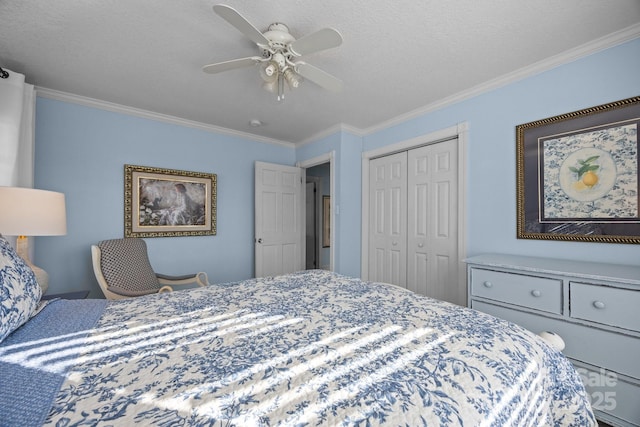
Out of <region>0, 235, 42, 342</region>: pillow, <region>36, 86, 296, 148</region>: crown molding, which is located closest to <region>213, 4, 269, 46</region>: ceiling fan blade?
<region>0, 235, 42, 342</region>: pillow

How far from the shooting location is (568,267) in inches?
71.1

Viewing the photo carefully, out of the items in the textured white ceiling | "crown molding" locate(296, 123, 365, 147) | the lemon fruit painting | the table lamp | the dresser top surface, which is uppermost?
the textured white ceiling

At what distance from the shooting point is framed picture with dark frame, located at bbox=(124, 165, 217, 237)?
3068 mm

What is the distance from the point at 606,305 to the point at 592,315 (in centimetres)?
9

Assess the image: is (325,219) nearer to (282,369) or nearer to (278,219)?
(278,219)

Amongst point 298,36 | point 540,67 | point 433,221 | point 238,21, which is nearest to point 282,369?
point 238,21

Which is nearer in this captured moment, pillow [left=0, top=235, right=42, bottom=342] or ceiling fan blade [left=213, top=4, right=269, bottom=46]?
pillow [left=0, top=235, right=42, bottom=342]

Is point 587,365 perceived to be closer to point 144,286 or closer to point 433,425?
point 433,425

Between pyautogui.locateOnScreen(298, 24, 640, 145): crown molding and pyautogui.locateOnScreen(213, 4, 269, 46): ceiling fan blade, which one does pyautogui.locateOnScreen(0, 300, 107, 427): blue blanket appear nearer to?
pyautogui.locateOnScreen(213, 4, 269, 46): ceiling fan blade

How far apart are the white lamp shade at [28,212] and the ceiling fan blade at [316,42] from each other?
1911 mm

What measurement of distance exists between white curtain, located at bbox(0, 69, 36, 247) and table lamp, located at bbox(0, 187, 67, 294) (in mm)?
554

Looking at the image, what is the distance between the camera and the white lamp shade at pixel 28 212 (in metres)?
1.72

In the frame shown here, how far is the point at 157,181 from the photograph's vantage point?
3.21m

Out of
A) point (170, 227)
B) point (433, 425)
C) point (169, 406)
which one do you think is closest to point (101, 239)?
point (170, 227)
